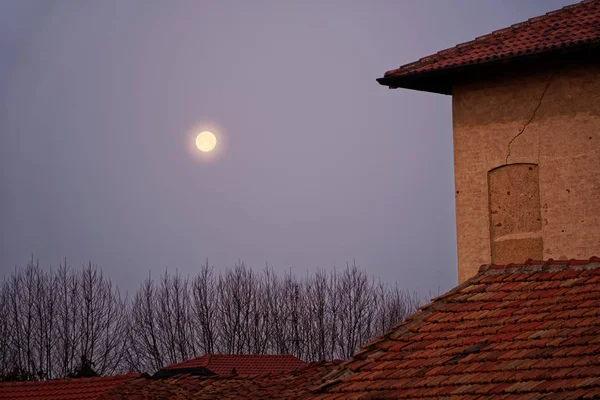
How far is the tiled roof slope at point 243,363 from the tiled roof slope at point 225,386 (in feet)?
50.4

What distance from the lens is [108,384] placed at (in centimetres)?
1862

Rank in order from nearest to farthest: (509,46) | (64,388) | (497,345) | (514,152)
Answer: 1. (497,345)
2. (509,46)
3. (514,152)
4. (64,388)

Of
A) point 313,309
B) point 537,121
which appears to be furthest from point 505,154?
point 313,309

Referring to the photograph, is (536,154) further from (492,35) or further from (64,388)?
(64,388)

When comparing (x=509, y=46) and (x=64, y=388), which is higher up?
(x=509, y=46)

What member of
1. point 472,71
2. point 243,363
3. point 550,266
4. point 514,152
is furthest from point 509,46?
point 243,363

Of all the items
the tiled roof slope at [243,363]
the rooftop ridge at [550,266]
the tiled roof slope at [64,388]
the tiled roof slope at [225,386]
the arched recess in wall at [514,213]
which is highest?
the arched recess in wall at [514,213]

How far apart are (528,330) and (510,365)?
868 millimetres

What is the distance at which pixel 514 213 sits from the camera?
18.4 metres

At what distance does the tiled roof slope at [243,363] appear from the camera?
3412 cm

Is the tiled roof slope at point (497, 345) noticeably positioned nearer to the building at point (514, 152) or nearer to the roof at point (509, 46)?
the building at point (514, 152)

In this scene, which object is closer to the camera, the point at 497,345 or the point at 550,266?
the point at 497,345

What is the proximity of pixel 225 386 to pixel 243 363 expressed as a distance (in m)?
19.7

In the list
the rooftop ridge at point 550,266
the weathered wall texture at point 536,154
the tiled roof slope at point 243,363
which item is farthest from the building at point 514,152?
the tiled roof slope at point 243,363
